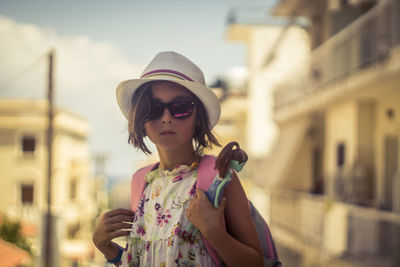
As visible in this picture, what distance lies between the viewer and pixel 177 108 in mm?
1942

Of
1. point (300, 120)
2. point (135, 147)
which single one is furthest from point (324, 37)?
point (135, 147)

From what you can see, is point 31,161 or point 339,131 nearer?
point 339,131

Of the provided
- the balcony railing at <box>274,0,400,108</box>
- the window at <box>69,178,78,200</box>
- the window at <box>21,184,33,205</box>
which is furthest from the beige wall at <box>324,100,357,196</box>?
the window at <box>69,178,78,200</box>

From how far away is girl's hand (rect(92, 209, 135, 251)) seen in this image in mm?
1964

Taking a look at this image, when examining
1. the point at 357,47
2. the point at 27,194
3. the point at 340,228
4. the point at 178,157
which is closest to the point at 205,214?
the point at 178,157

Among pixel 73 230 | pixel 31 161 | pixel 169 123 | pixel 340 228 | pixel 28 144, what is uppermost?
pixel 28 144

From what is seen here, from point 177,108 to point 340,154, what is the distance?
37.9ft

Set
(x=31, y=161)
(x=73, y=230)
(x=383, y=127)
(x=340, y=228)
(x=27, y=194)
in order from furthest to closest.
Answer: (x=73, y=230), (x=27, y=194), (x=31, y=161), (x=383, y=127), (x=340, y=228)

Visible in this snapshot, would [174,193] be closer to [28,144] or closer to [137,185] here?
[137,185]

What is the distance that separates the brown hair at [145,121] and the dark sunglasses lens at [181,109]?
4cm

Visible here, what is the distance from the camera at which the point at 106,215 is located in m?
1.99

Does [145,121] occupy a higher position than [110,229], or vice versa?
[145,121]

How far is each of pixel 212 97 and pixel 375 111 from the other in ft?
34.0

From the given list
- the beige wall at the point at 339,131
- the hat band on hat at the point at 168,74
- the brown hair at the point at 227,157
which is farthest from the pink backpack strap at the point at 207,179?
the beige wall at the point at 339,131
